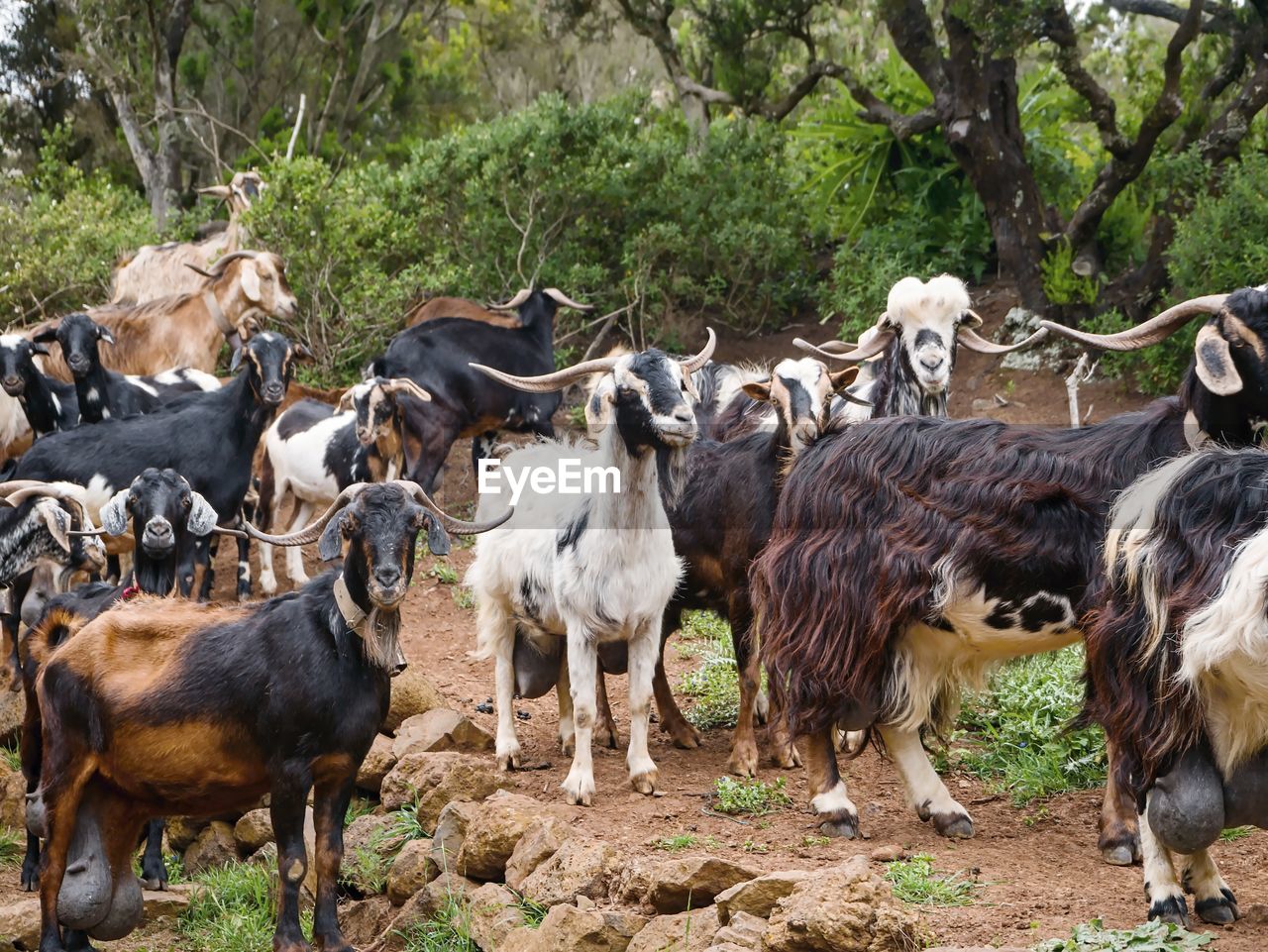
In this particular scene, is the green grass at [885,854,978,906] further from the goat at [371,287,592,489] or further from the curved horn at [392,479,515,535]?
the goat at [371,287,592,489]


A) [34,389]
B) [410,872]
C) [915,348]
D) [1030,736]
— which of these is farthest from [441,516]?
[34,389]

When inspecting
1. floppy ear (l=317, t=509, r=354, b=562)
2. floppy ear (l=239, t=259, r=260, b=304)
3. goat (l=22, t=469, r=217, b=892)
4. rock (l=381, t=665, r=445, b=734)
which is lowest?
rock (l=381, t=665, r=445, b=734)

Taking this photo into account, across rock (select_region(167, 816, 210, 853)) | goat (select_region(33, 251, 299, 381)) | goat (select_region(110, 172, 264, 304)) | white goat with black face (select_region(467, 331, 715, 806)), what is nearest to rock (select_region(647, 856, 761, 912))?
white goat with black face (select_region(467, 331, 715, 806))

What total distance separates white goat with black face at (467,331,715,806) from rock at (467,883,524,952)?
1087mm

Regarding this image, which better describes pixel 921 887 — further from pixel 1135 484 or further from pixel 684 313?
pixel 684 313

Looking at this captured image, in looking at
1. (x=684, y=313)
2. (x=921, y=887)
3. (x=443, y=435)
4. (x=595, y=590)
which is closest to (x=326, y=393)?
(x=443, y=435)

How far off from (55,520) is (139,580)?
1.10m

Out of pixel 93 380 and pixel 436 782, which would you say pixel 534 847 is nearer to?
pixel 436 782

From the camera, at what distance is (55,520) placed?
8.98 metres

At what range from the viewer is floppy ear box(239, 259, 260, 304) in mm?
12891

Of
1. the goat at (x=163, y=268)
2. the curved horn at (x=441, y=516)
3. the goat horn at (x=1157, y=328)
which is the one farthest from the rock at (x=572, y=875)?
the goat at (x=163, y=268)

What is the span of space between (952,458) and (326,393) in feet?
24.0

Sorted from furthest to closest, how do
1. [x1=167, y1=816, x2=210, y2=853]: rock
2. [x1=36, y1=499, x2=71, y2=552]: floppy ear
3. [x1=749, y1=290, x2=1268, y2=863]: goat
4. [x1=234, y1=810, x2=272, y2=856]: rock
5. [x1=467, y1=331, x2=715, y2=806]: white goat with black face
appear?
[x1=36, y1=499, x2=71, y2=552]: floppy ear < [x1=167, y1=816, x2=210, y2=853]: rock < [x1=234, y1=810, x2=272, y2=856]: rock < [x1=467, y1=331, x2=715, y2=806]: white goat with black face < [x1=749, y1=290, x2=1268, y2=863]: goat

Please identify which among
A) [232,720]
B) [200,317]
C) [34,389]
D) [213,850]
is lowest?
[213,850]
